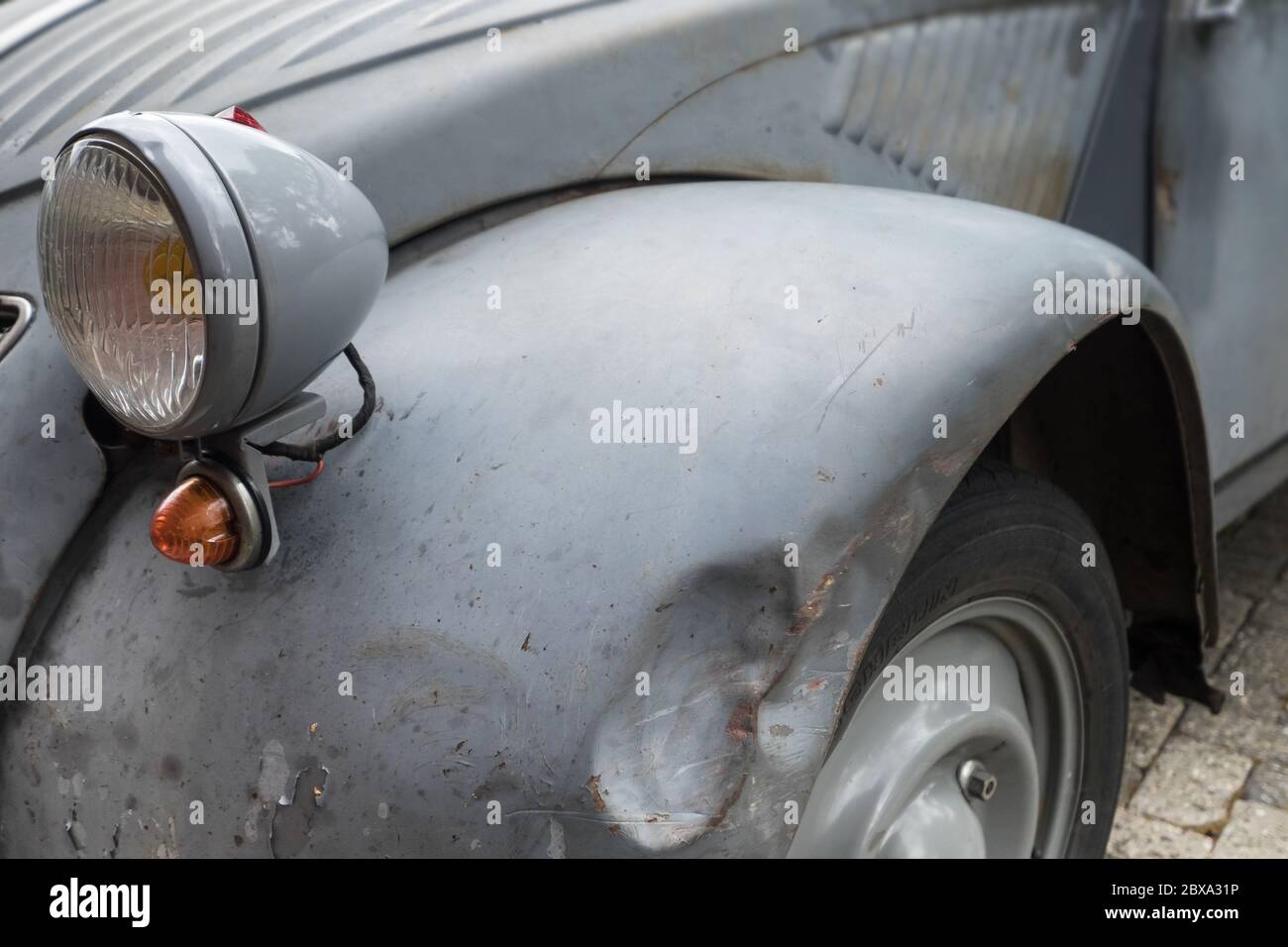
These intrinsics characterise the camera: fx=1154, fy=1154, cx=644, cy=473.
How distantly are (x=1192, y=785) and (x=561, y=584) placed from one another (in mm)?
1827

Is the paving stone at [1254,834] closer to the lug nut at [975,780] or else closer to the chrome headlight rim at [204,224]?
the lug nut at [975,780]

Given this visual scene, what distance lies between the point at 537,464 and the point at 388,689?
9.1 inches

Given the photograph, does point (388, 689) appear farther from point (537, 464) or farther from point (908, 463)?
point (908, 463)

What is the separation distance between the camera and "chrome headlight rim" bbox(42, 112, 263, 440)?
2.76ft

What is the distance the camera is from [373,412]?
1.11 metres

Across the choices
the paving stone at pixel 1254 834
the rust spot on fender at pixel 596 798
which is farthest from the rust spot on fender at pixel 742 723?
the paving stone at pixel 1254 834

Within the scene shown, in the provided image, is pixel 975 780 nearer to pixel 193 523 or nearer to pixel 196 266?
pixel 193 523

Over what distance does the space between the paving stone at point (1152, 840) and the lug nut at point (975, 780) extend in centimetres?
76

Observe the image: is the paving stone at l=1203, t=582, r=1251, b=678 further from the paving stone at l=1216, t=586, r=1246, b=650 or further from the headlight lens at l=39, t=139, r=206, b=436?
the headlight lens at l=39, t=139, r=206, b=436

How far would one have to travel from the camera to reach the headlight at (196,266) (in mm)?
857

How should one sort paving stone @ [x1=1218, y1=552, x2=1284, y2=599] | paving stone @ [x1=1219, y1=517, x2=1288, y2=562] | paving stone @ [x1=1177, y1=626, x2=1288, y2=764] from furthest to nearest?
paving stone @ [x1=1219, y1=517, x2=1288, y2=562], paving stone @ [x1=1218, y1=552, x2=1284, y2=599], paving stone @ [x1=1177, y1=626, x2=1288, y2=764]
